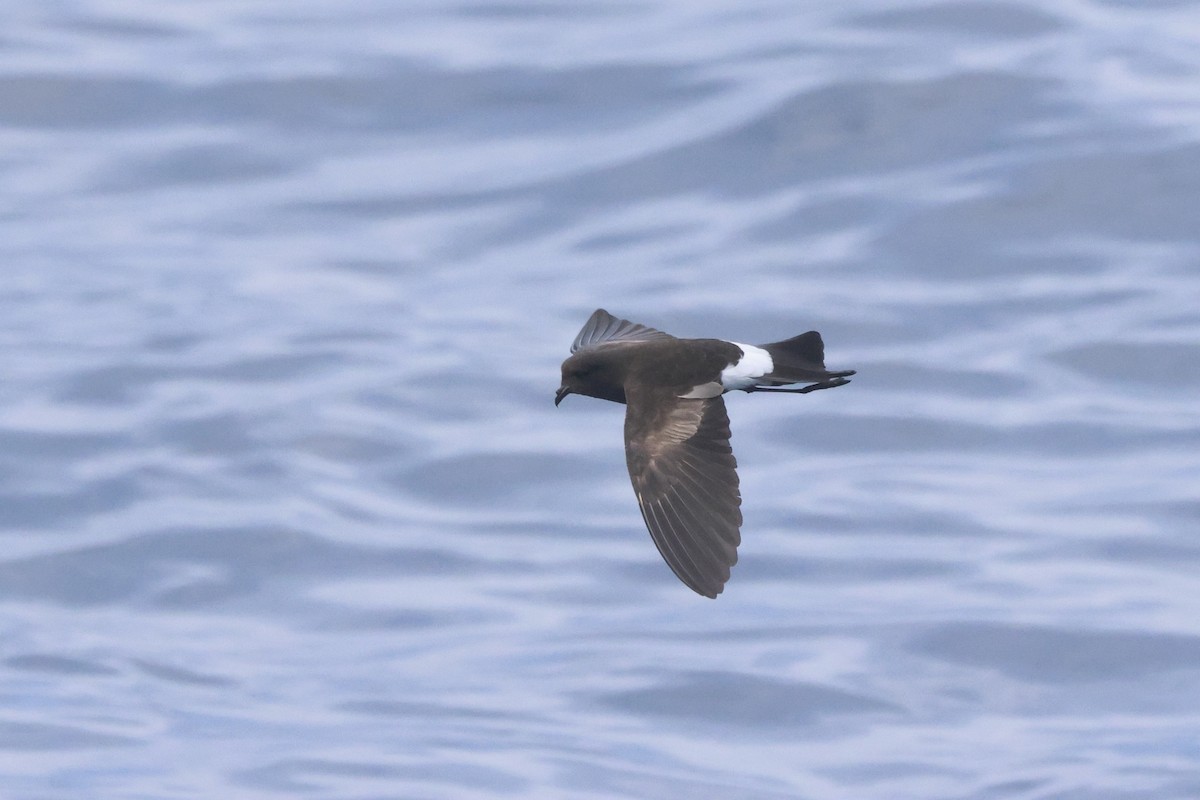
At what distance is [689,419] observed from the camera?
666 centimetres

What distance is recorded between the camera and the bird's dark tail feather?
677cm

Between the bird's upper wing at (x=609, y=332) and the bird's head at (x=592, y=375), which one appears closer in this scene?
the bird's head at (x=592, y=375)

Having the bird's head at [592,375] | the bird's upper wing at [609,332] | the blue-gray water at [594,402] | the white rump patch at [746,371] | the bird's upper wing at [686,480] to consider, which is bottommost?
the bird's upper wing at [686,480]

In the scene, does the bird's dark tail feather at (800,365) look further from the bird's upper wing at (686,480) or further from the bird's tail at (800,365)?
the bird's upper wing at (686,480)

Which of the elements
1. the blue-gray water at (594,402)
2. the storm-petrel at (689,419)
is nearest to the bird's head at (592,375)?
the storm-petrel at (689,419)

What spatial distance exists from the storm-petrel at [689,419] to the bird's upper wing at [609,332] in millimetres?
544

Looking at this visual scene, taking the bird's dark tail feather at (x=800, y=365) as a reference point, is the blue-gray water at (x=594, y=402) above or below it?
above

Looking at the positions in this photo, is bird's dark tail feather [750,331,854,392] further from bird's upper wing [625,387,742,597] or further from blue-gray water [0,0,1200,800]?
blue-gray water [0,0,1200,800]

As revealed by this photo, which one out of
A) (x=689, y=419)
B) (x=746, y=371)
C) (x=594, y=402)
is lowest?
(x=689, y=419)

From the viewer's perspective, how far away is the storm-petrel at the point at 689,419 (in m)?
6.36

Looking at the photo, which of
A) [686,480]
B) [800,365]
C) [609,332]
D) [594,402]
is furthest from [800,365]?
[594,402]

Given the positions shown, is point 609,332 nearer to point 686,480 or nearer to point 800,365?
point 800,365

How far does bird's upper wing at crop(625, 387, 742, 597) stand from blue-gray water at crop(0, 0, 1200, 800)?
760 cm

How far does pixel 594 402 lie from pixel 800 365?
37.0 ft
